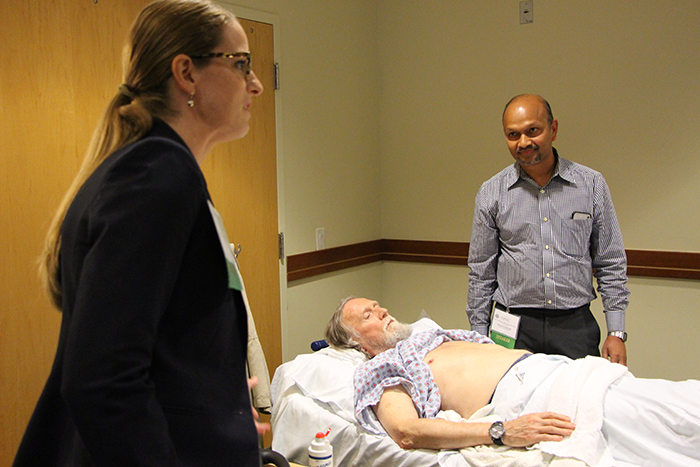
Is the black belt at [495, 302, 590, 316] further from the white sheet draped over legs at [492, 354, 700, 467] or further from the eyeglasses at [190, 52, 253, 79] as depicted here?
the eyeglasses at [190, 52, 253, 79]

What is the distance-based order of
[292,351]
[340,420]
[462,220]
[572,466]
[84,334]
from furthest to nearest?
[462,220] → [292,351] → [340,420] → [572,466] → [84,334]

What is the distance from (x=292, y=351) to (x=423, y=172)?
163cm

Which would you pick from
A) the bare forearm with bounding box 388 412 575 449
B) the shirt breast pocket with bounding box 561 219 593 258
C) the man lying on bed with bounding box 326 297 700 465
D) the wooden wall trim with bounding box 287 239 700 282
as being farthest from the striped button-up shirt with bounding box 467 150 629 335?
the wooden wall trim with bounding box 287 239 700 282

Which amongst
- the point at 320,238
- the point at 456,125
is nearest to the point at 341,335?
the point at 320,238

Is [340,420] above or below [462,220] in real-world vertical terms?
below

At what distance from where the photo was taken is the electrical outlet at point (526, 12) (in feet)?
12.1

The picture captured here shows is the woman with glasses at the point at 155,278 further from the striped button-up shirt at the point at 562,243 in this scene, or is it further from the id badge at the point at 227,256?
the striped button-up shirt at the point at 562,243

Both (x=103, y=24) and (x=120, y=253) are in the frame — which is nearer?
(x=120, y=253)

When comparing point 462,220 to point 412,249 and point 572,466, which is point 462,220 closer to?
point 412,249

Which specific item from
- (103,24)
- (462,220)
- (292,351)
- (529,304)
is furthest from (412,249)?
(103,24)

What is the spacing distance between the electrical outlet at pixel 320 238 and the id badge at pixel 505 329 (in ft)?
4.70

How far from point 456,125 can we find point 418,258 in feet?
3.31

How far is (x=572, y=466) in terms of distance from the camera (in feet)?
5.76

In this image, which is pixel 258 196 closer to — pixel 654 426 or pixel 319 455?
pixel 319 455
